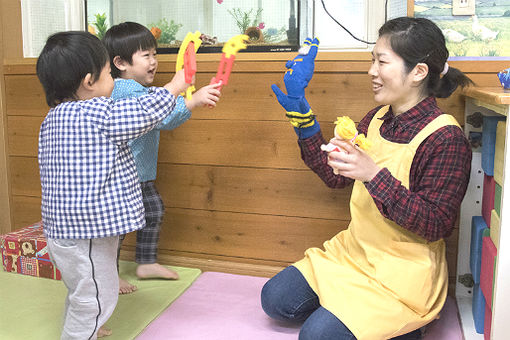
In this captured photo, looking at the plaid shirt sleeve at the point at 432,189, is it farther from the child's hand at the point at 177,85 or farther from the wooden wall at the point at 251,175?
the child's hand at the point at 177,85

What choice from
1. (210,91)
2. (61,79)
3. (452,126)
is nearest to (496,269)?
Result: (452,126)

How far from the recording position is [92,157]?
107 centimetres

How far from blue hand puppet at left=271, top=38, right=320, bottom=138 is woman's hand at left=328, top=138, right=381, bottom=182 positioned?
0.74ft

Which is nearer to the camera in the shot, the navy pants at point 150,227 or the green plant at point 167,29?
the navy pants at point 150,227

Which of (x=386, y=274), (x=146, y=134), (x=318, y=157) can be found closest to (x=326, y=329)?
(x=386, y=274)

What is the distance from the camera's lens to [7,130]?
1873 millimetres

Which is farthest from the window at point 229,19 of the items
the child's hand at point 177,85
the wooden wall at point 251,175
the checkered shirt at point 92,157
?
the checkered shirt at point 92,157

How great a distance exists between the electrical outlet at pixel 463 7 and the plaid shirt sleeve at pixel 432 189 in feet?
1.32

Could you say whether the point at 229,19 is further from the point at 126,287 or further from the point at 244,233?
the point at 126,287

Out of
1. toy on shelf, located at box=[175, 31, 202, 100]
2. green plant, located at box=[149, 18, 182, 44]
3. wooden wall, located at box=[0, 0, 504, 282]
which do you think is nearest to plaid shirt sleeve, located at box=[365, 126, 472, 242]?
wooden wall, located at box=[0, 0, 504, 282]

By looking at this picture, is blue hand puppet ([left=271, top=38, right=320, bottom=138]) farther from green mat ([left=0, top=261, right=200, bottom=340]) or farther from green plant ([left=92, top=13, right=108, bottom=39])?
green plant ([left=92, top=13, right=108, bottom=39])

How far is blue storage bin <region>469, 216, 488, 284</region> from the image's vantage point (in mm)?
1256

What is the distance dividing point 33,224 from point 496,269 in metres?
1.51

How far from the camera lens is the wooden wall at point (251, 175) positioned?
1486 millimetres
